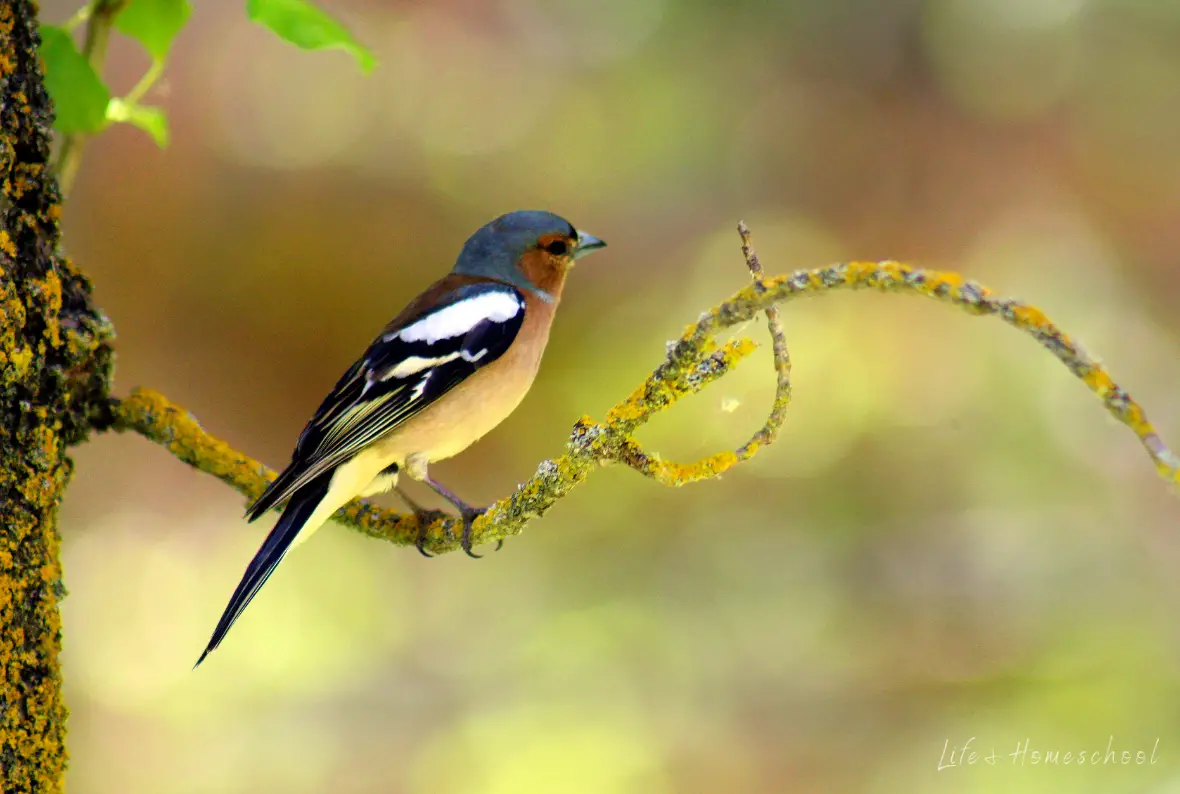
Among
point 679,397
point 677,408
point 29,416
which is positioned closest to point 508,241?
point 29,416

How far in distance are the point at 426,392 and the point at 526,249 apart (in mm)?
643

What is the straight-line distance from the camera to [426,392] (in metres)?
2.85

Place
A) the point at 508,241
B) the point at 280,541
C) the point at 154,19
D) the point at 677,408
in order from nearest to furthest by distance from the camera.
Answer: the point at 154,19 → the point at 280,541 → the point at 508,241 → the point at 677,408

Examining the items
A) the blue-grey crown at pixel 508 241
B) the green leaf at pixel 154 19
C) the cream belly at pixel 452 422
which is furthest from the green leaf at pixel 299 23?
the blue-grey crown at pixel 508 241

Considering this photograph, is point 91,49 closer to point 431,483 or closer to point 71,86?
point 71,86

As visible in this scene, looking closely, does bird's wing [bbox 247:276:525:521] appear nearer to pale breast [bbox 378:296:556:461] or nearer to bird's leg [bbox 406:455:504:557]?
pale breast [bbox 378:296:556:461]

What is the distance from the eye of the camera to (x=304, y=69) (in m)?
5.85

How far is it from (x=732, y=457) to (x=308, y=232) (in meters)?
4.50

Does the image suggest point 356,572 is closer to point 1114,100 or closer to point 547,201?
point 547,201

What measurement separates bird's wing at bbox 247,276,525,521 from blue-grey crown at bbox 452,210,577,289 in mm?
166

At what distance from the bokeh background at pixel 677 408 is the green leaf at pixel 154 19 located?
2.90 metres

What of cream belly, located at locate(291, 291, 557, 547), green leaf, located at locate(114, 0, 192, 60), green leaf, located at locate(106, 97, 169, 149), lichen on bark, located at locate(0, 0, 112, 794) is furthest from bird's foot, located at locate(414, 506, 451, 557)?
green leaf, located at locate(114, 0, 192, 60)

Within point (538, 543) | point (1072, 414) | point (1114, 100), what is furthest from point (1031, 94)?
point (538, 543)

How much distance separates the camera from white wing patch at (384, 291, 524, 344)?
2928 mm
